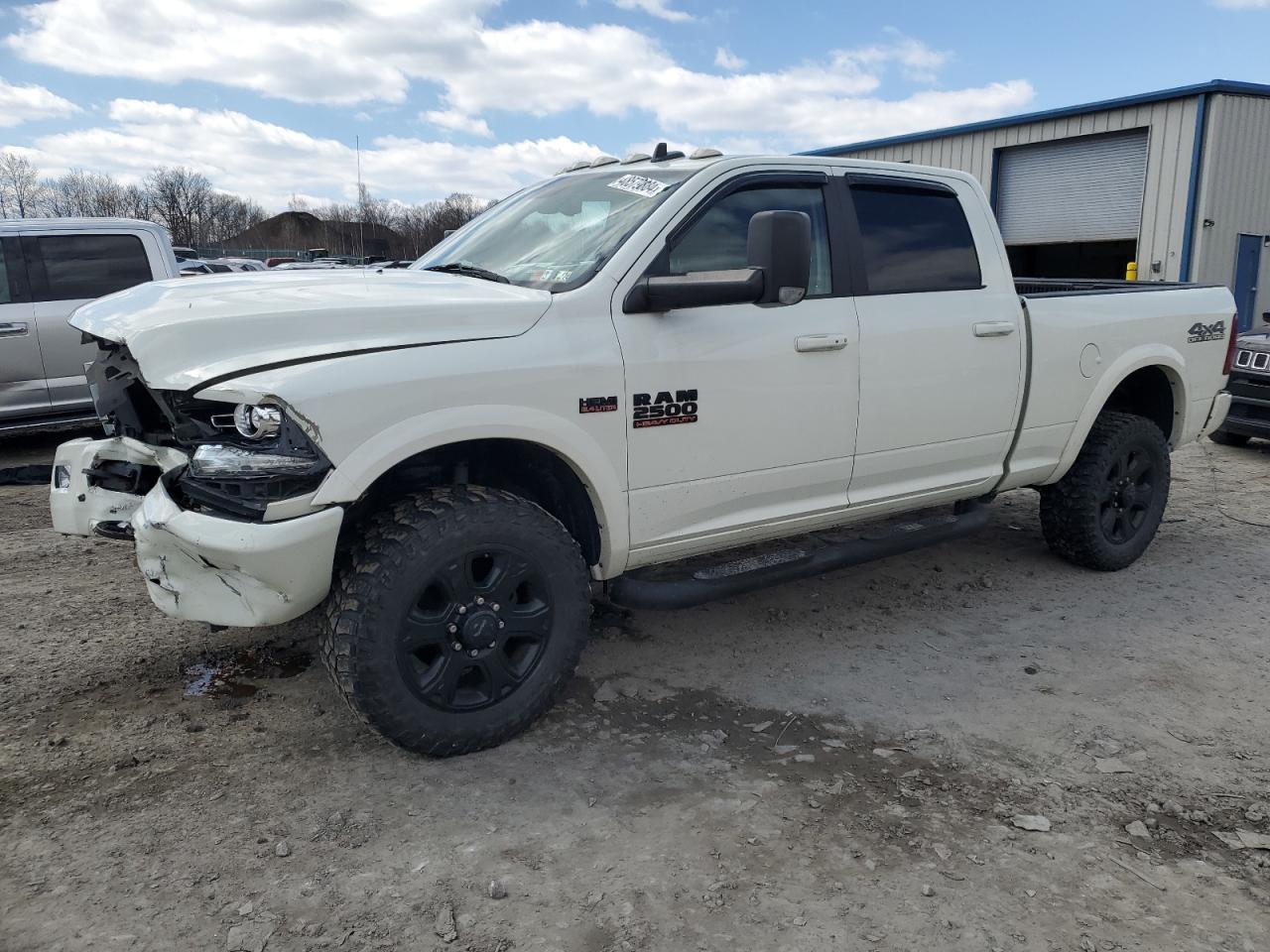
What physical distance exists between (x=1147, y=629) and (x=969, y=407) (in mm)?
1331

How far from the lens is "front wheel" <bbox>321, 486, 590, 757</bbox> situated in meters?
2.93

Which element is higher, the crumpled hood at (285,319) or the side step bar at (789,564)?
the crumpled hood at (285,319)

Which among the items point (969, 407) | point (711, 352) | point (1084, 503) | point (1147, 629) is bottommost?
point (1147, 629)

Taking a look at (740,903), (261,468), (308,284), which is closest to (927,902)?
(740,903)

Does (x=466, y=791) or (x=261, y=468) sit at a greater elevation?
(x=261, y=468)

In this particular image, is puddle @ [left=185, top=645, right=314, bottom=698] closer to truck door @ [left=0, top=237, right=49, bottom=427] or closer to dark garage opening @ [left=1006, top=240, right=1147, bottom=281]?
truck door @ [left=0, top=237, right=49, bottom=427]

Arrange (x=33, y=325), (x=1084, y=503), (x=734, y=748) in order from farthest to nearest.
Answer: (x=33, y=325) → (x=1084, y=503) → (x=734, y=748)

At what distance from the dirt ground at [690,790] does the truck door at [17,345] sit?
12.0 ft

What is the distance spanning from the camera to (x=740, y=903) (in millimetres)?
2498

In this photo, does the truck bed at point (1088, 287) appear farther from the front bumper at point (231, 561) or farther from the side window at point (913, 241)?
the front bumper at point (231, 561)

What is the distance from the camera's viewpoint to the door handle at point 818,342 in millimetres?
3707

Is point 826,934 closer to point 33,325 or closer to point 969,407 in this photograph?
point 969,407

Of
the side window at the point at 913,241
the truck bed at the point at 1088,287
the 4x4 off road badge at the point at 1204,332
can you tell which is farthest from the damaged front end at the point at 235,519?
the 4x4 off road badge at the point at 1204,332

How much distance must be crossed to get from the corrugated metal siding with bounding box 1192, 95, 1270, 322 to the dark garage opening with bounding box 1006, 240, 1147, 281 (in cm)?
521
